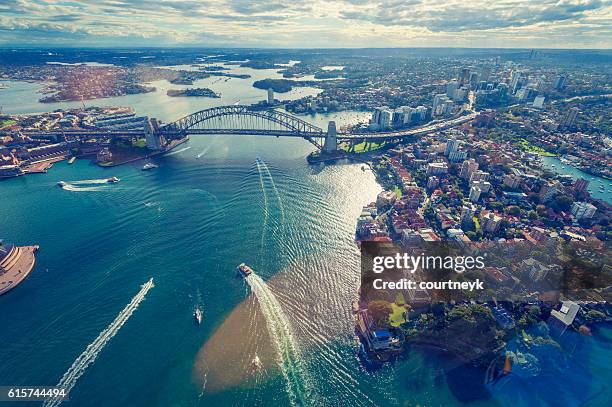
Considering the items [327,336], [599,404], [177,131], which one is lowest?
[599,404]

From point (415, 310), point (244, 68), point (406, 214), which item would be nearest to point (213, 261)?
point (415, 310)

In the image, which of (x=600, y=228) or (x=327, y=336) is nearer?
(x=327, y=336)

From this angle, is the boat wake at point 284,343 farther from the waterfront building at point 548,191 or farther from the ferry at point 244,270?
the waterfront building at point 548,191

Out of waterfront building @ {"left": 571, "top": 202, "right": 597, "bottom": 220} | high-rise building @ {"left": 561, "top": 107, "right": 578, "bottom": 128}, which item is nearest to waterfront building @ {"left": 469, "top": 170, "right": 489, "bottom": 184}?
waterfront building @ {"left": 571, "top": 202, "right": 597, "bottom": 220}

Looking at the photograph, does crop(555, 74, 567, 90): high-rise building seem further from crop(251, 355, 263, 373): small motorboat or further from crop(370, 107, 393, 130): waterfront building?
crop(251, 355, 263, 373): small motorboat

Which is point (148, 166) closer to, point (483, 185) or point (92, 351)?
point (92, 351)

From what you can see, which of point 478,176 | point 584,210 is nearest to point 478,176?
point 478,176

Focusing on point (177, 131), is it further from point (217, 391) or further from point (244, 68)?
point (244, 68)
